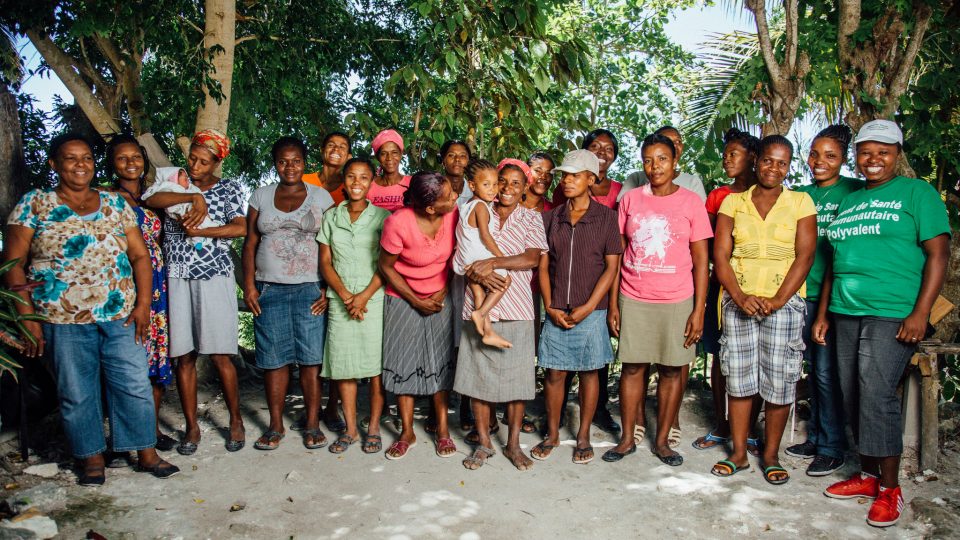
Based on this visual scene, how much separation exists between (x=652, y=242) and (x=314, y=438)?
7.76ft

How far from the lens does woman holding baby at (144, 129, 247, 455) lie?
4.12m

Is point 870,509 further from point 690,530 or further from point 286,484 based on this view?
point 286,484

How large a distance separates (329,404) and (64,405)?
5.47 feet

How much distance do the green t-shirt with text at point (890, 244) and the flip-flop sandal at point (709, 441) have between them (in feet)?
3.90

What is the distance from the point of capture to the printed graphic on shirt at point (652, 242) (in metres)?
3.95

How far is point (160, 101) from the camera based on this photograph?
249 inches

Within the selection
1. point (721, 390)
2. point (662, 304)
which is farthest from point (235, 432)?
point (721, 390)

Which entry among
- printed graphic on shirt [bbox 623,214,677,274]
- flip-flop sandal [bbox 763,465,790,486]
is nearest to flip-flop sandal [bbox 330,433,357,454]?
printed graphic on shirt [bbox 623,214,677,274]

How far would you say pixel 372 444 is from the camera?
4277 mm

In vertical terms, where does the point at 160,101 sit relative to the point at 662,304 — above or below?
above

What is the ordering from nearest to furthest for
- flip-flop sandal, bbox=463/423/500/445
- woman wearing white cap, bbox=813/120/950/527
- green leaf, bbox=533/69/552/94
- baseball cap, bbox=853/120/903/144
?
woman wearing white cap, bbox=813/120/950/527 → baseball cap, bbox=853/120/903/144 → flip-flop sandal, bbox=463/423/500/445 → green leaf, bbox=533/69/552/94

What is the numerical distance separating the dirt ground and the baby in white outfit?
4.28ft

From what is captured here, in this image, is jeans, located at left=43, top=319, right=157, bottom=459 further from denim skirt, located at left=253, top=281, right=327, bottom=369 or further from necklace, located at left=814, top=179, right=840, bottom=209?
necklace, located at left=814, top=179, right=840, bottom=209

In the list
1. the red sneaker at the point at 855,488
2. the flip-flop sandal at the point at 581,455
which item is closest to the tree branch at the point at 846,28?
the red sneaker at the point at 855,488
